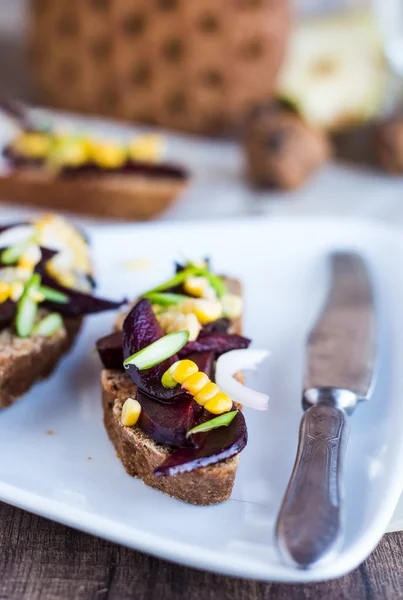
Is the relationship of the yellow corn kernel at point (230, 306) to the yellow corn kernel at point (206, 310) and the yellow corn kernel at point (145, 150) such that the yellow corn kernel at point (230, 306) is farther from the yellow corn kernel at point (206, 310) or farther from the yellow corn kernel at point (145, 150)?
the yellow corn kernel at point (145, 150)

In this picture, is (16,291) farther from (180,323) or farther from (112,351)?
(180,323)

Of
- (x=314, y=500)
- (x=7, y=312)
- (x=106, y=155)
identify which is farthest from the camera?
(x=106, y=155)

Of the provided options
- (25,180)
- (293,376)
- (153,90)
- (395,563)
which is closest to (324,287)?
(293,376)

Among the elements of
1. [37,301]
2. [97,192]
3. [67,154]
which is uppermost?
[37,301]

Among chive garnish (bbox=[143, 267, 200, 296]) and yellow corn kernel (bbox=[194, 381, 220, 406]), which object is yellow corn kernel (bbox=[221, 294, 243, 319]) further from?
yellow corn kernel (bbox=[194, 381, 220, 406])

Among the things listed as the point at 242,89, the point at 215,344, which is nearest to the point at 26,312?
the point at 215,344

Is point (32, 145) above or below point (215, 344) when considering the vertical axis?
below

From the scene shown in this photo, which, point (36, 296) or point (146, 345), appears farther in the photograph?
point (36, 296)
